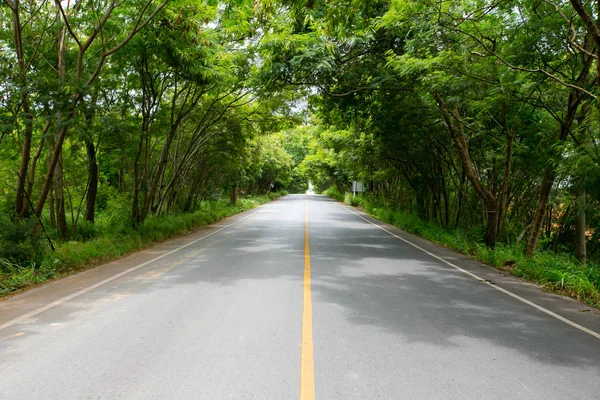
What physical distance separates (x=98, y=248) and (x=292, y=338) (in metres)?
7.66

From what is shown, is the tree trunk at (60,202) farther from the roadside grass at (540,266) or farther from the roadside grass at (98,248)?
the roadside grass at (540,266)

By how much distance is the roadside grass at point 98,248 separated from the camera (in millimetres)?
7566

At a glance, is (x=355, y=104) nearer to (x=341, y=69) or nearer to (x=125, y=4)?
(x=341, y=69)

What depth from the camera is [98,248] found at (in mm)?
10336

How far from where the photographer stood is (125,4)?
9.91m

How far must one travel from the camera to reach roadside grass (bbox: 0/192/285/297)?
757 centimetres

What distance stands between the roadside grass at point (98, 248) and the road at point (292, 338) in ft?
1.94

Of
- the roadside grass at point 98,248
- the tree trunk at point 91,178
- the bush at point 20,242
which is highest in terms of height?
the tree trunk at point 91,178

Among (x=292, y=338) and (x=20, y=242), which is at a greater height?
(x=20, y=242)

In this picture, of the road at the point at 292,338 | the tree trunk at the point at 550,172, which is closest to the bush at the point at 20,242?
the road at the point at 292,338

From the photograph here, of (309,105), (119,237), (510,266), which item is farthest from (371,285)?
(309,105)

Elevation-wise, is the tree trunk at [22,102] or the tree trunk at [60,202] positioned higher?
the tree trunk at [22,102]

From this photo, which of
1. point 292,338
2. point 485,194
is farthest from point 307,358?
point 485,194

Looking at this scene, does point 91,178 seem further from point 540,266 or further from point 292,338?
point 540,266
